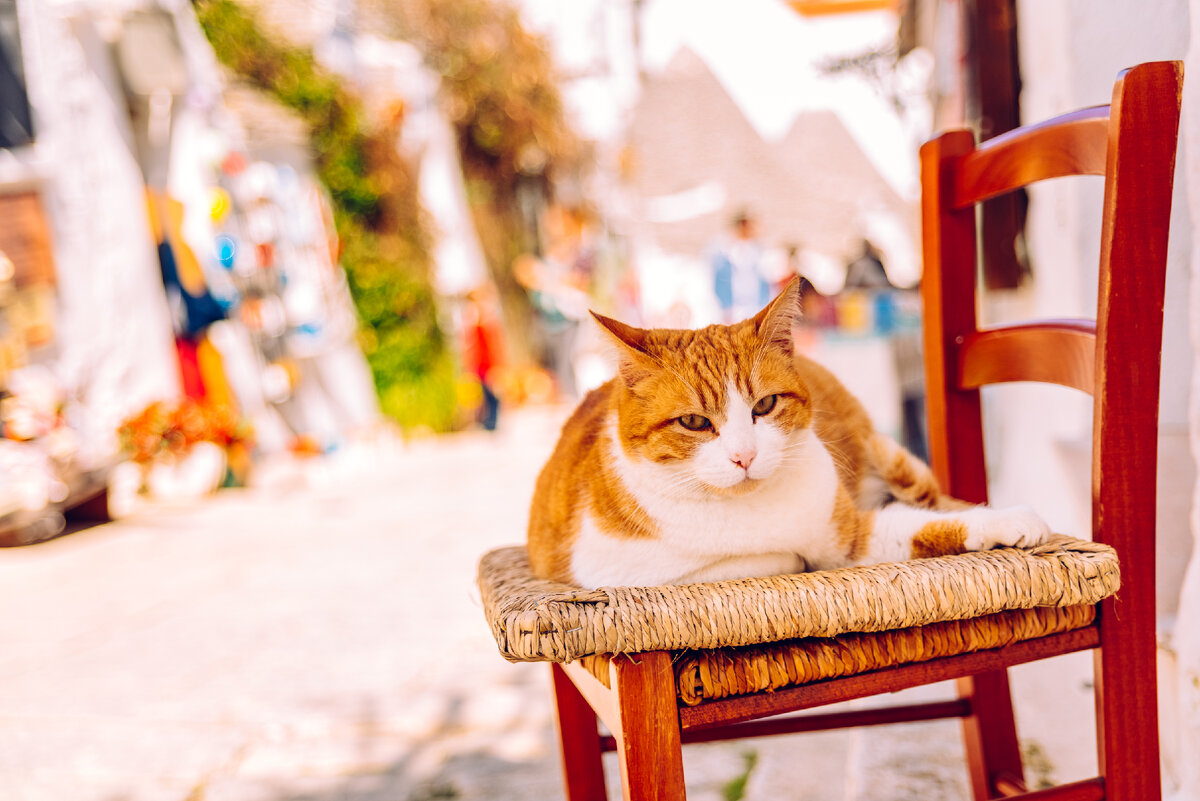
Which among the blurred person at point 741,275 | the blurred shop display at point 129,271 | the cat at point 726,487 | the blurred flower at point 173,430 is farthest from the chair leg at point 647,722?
the blurred person at point 741,275

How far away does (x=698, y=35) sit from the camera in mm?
10625

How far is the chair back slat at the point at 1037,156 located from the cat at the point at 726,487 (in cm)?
35

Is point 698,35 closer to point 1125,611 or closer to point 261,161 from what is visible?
point 261,161

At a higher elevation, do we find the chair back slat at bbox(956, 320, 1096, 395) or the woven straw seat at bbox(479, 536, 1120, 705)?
the chair back slat at bbox(956, 320, 1096, 395)

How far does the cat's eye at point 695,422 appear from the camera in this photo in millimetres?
1001

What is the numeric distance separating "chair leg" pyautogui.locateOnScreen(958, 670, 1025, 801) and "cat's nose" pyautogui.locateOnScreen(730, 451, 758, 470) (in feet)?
2.43

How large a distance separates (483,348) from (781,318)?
704 centimetres

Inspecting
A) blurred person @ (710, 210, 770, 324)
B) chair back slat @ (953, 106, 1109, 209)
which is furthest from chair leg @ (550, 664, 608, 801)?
blurred person @ (710, 210, 770, 324)

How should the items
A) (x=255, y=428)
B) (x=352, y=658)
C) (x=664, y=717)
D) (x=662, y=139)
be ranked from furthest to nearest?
(x=662, y=139) → (x=255, y=428) → (x=352, y=658) → (x=664, y=717)

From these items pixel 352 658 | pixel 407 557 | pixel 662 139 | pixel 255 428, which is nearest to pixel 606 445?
pixel 352 658

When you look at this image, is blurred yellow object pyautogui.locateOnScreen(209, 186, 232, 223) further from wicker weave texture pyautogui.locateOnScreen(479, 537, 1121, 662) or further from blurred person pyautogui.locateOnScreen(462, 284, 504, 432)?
wicker weave texture pyautogui.locateOnScreen(479, 537, 1121, 662)

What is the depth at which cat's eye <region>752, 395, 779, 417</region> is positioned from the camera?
1014 mm

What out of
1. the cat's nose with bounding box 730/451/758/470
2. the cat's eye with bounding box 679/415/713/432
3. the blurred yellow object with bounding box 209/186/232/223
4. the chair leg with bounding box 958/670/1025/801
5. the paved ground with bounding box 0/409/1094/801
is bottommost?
the paved ground with bounding box 0/409/1094/801

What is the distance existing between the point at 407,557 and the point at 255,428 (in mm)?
2528
